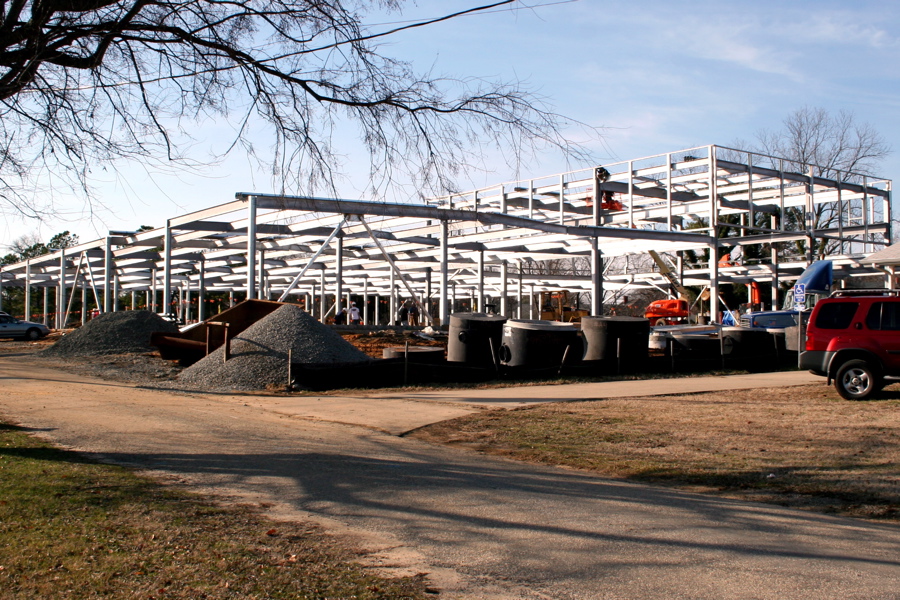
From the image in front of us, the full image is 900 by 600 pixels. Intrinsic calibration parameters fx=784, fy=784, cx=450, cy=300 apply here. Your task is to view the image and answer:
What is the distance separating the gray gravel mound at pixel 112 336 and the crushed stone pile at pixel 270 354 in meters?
9.18

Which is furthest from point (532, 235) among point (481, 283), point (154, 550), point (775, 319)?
point (154, 550)

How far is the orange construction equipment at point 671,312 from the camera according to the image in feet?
135

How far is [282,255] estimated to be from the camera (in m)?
45.2

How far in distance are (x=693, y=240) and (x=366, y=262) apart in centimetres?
1675

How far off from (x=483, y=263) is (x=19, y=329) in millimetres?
24554

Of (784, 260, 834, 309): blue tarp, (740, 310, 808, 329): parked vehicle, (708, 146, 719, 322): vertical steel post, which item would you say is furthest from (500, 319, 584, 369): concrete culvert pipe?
(708, 146, 719, 322): vertical steel post

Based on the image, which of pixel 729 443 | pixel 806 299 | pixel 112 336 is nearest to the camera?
pixel 729 443

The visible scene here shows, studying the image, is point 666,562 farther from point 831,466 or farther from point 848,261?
point 848,261

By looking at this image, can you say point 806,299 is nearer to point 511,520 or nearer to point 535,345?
point 535,345

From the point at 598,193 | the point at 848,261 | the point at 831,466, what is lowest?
the point at 831,466

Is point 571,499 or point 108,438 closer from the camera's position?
point 571,499

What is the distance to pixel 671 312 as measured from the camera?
4150cm

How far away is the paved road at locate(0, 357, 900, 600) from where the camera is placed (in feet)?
16.0

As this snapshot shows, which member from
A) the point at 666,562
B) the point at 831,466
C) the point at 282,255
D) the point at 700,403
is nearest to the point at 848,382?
the point at 700,403
